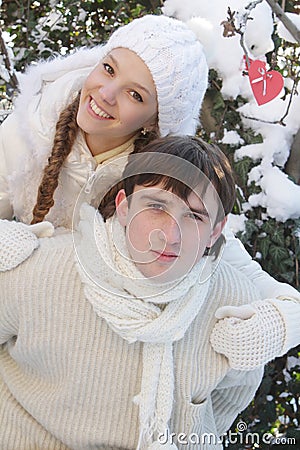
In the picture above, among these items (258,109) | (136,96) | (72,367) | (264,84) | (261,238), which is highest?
(136,96)

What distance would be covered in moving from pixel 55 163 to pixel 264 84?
64 cm

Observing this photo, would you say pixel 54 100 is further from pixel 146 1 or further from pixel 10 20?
pixel 10 20

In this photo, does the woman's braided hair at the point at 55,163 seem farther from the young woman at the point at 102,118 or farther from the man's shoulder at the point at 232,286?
the man's shoulder at the point at 232,286

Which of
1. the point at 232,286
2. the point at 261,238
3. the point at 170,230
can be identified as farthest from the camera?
the point at 261,238

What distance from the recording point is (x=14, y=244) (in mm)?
1242

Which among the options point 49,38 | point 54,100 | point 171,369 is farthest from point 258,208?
point 49,38

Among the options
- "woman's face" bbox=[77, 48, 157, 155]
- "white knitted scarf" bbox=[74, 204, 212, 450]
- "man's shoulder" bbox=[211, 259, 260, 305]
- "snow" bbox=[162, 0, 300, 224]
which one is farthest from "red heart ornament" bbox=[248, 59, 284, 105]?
"white knitted scarf" bbox=[74, 204, 212, 450]

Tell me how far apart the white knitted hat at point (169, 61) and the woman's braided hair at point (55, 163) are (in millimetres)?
190

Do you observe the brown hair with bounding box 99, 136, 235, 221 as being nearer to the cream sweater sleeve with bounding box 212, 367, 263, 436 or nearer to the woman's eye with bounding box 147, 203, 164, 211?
the woman's eye with bounding box 147, 203, 164, 211

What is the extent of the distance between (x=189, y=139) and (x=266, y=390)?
3.53 feet

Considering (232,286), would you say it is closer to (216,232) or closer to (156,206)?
(216,232)

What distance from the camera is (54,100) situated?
1.58 m

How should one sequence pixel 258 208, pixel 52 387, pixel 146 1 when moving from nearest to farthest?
pixel 52 387 → pixel 258 208 → pixel 146 1

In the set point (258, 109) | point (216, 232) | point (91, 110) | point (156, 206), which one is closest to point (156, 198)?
point (156, 206)
